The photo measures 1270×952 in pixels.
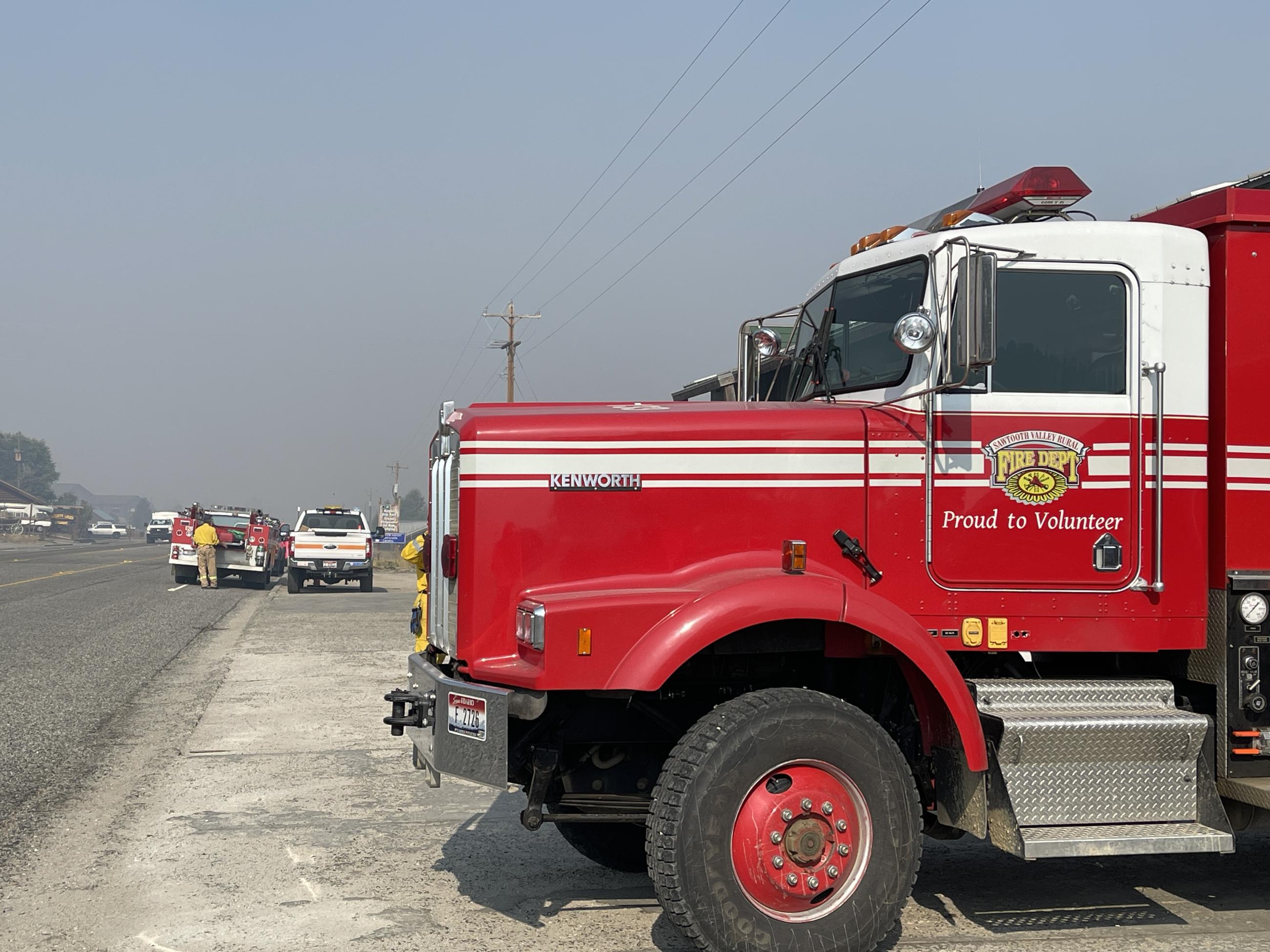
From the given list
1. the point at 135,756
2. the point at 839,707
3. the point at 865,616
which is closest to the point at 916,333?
the point at 865,616

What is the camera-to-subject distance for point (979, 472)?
490 cm

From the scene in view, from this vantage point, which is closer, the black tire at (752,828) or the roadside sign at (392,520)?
the black tire at (752,828)

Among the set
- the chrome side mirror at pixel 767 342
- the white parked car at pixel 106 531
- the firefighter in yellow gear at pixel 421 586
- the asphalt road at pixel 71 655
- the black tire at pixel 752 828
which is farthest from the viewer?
the white parked car at pixel 106 531

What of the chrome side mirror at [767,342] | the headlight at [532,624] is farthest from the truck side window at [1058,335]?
the headlight at [532,624]

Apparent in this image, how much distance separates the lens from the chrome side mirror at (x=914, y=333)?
15.3 ft

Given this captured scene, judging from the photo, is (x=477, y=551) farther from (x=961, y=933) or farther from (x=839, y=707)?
(x=961, y=933)

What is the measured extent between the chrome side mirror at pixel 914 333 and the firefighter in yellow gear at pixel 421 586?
256 cm

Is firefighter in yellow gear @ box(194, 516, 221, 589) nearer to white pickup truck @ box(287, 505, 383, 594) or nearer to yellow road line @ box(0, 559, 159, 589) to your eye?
white pickup truck @ box(287, 505, 383, 594)

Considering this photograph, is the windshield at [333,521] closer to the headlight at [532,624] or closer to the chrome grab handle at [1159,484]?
the headlight at [532,624]

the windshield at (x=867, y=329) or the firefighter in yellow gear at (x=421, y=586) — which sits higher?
the windshield at (x=867, y=329)

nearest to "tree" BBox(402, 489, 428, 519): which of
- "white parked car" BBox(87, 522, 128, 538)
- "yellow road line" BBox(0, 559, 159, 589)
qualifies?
"white parked car" BBox(87, 522, 128, 538)

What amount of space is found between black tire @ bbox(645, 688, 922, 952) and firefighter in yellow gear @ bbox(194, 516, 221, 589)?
25971mm

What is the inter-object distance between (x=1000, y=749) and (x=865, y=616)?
0.77 meters

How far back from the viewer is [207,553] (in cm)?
2938
